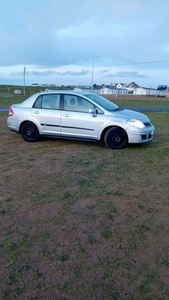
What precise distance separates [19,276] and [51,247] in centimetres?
48

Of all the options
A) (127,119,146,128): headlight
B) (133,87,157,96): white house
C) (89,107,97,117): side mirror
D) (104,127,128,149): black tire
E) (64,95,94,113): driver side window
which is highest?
(133,87,157,96): white house

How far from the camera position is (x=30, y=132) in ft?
25.2

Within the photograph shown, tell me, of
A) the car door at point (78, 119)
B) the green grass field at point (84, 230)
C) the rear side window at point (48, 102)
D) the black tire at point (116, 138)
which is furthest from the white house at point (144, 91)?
the green grass field at point (84, 230)

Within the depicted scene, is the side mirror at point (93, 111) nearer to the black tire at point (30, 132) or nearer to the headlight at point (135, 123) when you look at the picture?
the headlight at point (135, 123)

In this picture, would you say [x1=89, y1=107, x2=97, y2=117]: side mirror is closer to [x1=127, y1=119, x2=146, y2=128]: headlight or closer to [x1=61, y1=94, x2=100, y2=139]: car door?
[x1=61, y1=94, x2=100, y2=139]: car door

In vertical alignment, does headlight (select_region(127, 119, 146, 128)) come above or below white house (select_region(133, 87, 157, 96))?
below

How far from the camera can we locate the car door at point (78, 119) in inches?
274

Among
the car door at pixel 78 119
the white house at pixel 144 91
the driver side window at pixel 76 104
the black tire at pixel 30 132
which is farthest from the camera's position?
the white house at pixel 144 91

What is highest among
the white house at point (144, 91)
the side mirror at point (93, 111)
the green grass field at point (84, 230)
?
the white house at point (144, 91)

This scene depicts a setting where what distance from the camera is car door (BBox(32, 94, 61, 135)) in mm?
7289

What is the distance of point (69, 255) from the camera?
8.61 feet

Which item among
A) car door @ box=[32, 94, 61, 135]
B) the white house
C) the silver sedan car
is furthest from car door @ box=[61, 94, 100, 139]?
the white house

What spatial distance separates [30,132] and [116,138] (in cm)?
262

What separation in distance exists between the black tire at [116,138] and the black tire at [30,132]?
7.08 ft
